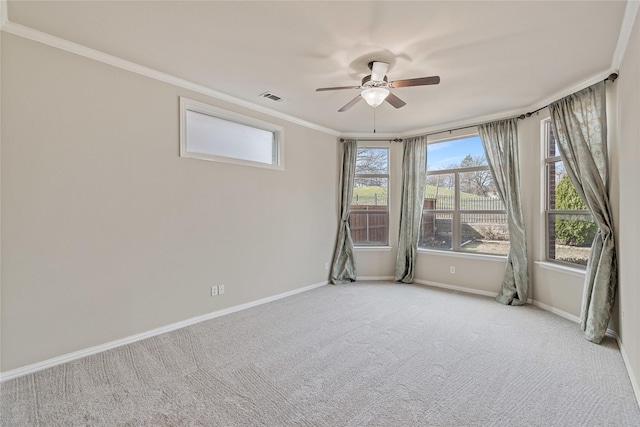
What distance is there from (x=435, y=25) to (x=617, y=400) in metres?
3.00

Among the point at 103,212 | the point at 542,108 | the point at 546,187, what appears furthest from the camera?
the point at 546,187

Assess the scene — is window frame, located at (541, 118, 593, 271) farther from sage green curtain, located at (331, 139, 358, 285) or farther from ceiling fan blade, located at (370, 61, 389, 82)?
sage green curtain, located at (331, 139, 358, 285)

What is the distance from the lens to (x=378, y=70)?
2.93 m

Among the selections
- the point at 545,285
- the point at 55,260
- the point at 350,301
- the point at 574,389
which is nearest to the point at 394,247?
the point at 350,301

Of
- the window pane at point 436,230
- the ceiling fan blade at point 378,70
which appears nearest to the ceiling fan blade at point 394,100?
the ceiling fan blade at point 378,70

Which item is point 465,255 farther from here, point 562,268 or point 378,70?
point 378,70

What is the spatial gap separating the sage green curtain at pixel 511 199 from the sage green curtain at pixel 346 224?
223cm

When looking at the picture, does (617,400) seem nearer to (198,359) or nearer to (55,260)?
(198,359)

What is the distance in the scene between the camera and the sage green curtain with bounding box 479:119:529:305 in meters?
4.25

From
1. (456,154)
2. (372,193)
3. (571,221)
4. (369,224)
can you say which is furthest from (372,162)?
(571,221)

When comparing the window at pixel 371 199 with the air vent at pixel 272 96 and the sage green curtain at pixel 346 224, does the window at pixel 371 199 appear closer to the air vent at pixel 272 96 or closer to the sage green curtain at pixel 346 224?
the sage green curtain at pixel 346 224

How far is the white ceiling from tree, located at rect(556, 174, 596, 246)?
1171mm

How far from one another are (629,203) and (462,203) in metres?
2.65

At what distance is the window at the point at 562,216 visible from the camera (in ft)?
11.8
